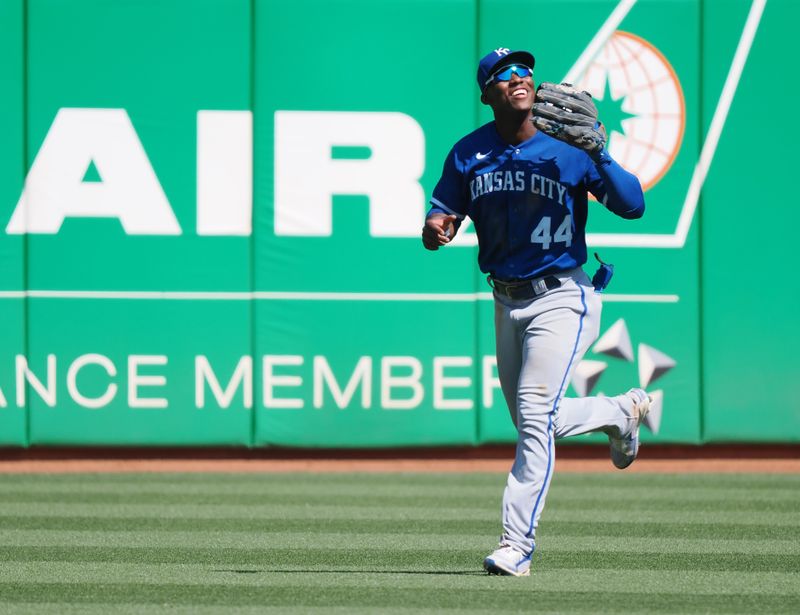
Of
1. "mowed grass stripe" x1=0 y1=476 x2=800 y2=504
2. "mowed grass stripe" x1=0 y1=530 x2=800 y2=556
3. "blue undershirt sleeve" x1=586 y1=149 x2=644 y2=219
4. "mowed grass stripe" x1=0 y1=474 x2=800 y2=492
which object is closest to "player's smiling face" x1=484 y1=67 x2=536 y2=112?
"blue undershirt sleeve" x1=586 y1=149 x2=644 y2=219

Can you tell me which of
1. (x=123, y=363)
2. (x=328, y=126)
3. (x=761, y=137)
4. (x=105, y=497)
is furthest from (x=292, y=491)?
(x=761, y=137)

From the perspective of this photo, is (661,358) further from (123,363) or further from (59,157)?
(59,157)

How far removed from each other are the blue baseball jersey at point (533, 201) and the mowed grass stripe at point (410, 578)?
1.24 metres

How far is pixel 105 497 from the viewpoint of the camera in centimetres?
880

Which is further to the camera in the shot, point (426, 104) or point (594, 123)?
point (426, 104)

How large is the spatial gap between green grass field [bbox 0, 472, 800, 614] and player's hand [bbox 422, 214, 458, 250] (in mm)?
1356

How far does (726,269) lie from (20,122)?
5178 mm

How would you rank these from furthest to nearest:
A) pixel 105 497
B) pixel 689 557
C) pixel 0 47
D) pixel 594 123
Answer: pixel 0 47 → pixel 105 497 → pixel 689 557 → pixel 594 123

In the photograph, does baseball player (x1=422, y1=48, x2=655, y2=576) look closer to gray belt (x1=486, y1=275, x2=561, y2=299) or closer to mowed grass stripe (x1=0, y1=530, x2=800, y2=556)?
gray belt (x1=486, y1=275, x2=561, y2=299)

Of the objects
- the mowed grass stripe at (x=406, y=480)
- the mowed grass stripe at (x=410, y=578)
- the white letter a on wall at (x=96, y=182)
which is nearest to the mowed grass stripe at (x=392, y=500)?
the mowed grass stripe at (x=406, y=480)

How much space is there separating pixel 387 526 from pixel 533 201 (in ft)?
7.85

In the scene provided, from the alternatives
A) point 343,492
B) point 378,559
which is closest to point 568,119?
point 378,559

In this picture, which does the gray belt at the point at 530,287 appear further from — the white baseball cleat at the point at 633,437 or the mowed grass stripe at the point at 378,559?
the mowed grass stripe at the point at 378,559

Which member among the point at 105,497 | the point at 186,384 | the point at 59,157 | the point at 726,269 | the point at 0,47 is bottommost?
the point at 105,497
